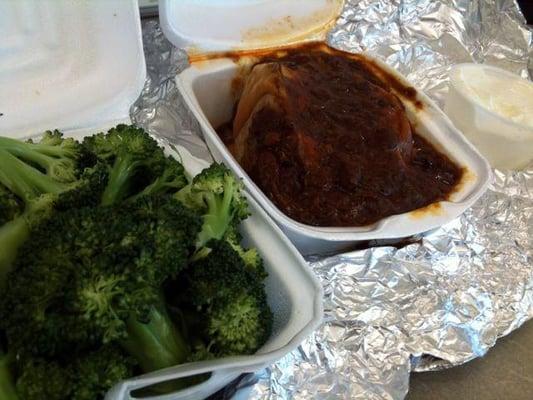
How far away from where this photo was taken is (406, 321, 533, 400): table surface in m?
1.23

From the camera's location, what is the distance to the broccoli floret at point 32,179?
859 mm

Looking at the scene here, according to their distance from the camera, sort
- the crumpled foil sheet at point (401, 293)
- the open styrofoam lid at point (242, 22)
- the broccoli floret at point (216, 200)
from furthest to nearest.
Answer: the open styrofoam lid at point (242, 22) → the crumpled foil sheet at point (401, 293) → the broccoli floret at point (216, 200)

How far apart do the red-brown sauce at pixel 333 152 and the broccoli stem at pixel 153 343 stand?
56cm

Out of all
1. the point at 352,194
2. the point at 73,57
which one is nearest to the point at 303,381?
the point at 352,194

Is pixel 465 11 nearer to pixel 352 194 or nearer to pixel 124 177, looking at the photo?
pixel 352 194

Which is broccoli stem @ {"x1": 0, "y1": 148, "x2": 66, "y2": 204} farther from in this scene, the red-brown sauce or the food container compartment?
the red-brown sauce

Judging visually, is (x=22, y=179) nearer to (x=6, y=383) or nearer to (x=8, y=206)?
(x=8, y=206)

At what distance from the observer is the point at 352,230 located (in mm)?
1306

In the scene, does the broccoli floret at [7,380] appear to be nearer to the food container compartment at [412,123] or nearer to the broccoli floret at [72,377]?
the broccoli floret at [72,377]

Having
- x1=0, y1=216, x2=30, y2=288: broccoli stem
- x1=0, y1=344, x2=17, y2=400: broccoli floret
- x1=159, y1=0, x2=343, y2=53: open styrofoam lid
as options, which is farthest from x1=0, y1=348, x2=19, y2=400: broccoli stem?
x1=159, y1=0, x2=343, y2=53: open styrofoam lid

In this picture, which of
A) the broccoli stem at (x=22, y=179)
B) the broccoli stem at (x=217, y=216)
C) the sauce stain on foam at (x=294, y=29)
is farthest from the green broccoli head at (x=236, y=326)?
the sauce stain on foam at (x=294, y=29)

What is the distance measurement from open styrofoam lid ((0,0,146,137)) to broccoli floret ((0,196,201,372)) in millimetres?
481

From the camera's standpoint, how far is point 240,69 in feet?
5.61

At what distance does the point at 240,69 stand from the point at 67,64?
1.89 ft
